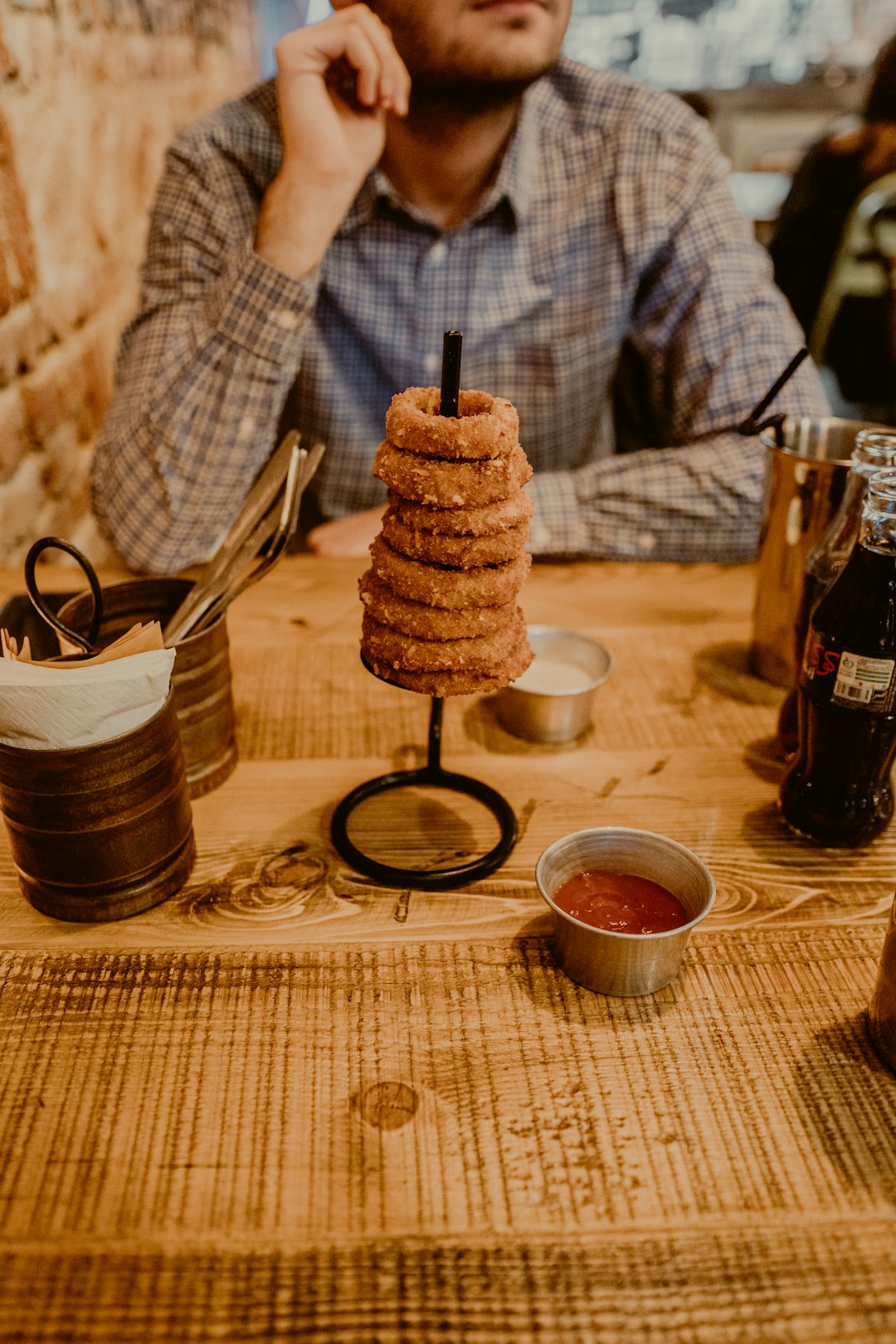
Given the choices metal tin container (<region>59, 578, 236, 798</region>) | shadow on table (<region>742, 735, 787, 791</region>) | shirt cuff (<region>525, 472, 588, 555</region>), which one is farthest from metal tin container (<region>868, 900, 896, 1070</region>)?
shirt cuff (<region>525, 472, 588, 555</region>)

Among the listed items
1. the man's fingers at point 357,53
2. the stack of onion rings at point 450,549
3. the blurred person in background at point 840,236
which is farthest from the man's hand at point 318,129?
the blurred person in background at point 840,236

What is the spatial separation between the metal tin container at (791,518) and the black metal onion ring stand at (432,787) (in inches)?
20.6

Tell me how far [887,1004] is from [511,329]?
1.79 meters

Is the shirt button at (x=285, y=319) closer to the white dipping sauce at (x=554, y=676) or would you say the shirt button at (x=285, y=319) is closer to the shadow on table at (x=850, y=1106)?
the white dipping sauce at (x=554, y=676)

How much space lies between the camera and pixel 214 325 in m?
1.82

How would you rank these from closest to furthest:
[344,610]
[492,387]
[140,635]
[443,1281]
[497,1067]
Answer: [443,1281], [497,1067], [140,635], [344,610], [492,387]

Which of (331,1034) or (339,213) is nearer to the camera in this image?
(331,1034)

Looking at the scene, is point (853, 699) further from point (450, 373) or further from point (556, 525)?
point (556, 525)

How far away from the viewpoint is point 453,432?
→ 0.91 m

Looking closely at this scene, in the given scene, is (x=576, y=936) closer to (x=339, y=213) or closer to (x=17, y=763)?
(x=17, y=763)

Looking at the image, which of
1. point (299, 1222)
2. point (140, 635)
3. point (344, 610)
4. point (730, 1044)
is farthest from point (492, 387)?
point (299, 1222)

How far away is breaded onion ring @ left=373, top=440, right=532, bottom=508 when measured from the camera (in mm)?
921

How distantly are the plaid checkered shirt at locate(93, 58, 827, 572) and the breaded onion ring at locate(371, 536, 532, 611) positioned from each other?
2.96ft

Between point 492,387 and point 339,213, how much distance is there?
627mm
